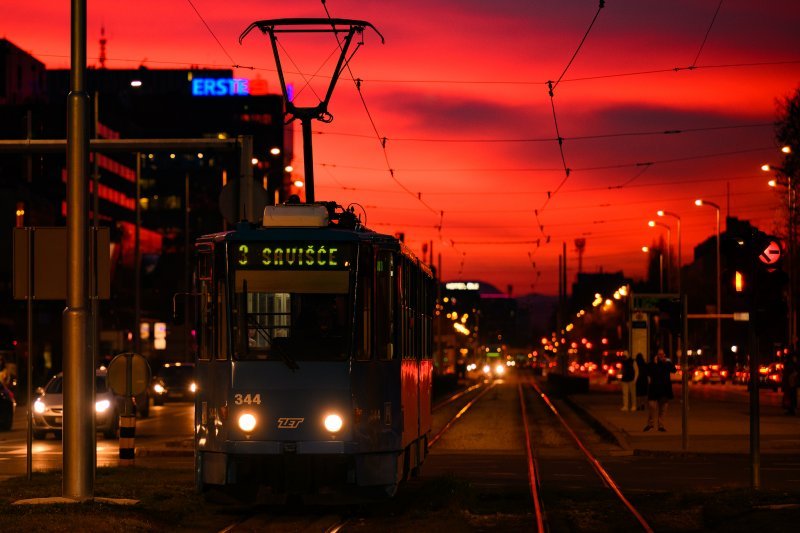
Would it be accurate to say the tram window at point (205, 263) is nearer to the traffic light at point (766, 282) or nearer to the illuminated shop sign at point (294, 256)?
the illuminated shop sign at point (294, 256)

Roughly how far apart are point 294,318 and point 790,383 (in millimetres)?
32536

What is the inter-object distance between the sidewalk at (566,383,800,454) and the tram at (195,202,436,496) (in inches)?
522

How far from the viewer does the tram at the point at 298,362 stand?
51.0 ft

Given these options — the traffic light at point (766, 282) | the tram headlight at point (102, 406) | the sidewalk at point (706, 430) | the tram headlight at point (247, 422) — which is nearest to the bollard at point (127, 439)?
the tram headlight at point (247, 422)

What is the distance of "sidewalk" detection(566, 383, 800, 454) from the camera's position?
96.1 ft

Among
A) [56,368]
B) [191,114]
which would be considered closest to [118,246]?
[56,368]

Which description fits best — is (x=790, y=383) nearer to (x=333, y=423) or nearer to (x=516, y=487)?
(x=516, y=487)

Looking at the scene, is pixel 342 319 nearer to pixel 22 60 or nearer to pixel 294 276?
pixel 294 276

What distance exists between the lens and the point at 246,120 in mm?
182750

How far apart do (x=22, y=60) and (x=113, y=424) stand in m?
89.4

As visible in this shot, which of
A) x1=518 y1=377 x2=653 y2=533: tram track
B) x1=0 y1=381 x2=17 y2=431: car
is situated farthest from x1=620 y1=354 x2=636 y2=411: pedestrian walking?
x1=0 y1=381 x2=17 y2=431: car

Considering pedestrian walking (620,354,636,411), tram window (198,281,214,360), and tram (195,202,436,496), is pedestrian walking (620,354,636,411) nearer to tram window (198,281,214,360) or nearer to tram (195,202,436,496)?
tram (195,202,436,496)

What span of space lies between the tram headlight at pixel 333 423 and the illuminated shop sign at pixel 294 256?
1641mm

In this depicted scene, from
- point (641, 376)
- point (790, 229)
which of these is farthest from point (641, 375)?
point (790, 229)
